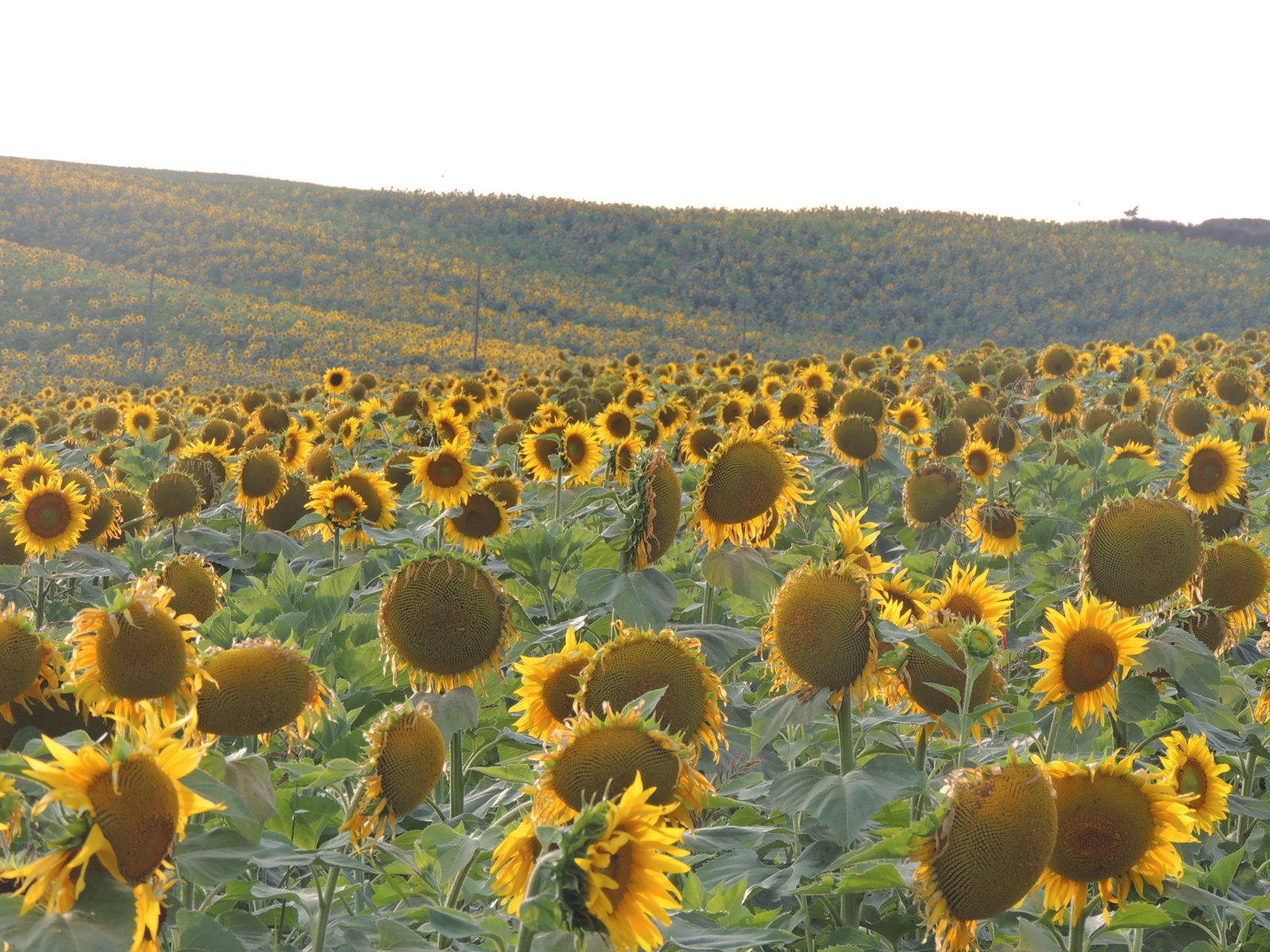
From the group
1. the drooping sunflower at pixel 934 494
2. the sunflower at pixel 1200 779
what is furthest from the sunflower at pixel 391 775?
the drooping sunflower at pixel 934 494

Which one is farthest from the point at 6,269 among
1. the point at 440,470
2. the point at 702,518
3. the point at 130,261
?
the point at 702,518

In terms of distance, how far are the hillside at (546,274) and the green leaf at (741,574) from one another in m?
29.9

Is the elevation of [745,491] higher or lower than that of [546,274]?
lower

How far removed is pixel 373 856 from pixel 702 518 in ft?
3.82

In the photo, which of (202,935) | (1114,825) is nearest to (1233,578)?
(1114,825)

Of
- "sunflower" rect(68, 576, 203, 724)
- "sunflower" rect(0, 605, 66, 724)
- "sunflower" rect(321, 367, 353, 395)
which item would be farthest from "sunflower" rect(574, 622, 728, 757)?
"sunflower" rect(321, 367, 353, 395)

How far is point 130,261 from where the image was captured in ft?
A: 165

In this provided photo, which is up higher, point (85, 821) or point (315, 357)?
point (85, 821)

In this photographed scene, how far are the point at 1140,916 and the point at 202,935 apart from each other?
4.81 ft

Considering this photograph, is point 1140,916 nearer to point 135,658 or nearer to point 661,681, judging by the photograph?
point 661,681

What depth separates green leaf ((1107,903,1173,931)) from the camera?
1.71 metres

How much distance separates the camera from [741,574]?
8.53 feet

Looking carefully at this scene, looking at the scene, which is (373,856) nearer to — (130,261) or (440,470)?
(440,470)

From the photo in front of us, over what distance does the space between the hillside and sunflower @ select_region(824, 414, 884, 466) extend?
2658 centimetres
